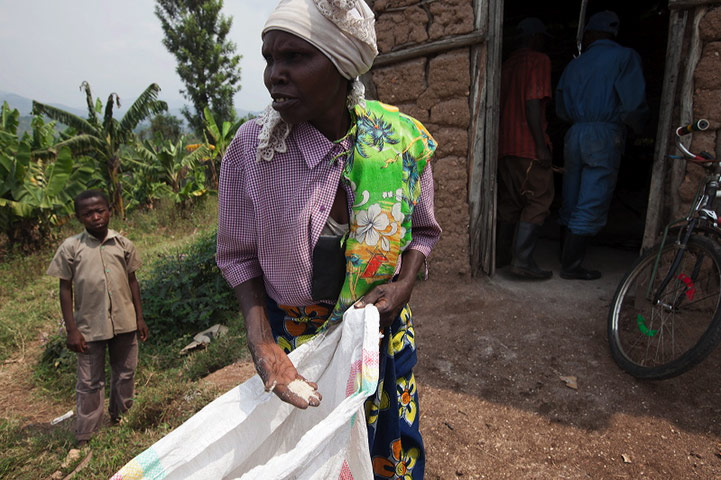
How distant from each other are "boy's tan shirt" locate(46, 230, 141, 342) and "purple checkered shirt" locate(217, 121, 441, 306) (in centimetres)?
224

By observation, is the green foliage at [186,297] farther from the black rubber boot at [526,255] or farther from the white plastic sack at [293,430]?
the white plastic sack at [293,430]

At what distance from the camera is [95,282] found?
300 cm

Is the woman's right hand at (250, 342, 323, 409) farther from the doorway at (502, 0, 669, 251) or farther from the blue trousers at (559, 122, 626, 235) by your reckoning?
the doorway at (502, 0, 669, 251)

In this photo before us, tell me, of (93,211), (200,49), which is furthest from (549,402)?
(200,49)

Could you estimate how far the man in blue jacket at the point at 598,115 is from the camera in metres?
3.58

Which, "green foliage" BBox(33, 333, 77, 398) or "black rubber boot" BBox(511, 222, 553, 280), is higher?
"black rubber boot" BBox(511, 222, 553, 280)

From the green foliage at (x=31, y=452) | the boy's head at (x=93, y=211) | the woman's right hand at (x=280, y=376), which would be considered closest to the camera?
the woman's right hand at (x=280, y=376)

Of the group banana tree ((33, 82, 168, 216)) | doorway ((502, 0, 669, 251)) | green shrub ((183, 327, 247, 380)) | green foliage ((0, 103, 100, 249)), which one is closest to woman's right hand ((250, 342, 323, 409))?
green shrub ((183, 327, 247, 380))

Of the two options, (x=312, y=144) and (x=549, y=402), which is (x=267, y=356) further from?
(x=549, y=402)

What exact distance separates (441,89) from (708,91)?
1.80 meters

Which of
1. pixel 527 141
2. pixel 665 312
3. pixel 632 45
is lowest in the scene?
pixel 665 312

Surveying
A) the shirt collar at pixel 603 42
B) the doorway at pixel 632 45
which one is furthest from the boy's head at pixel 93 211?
the doorway at pixel 632 45

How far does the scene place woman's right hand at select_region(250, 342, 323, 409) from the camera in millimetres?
1054

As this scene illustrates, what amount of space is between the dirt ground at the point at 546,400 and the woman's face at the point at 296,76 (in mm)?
1834
